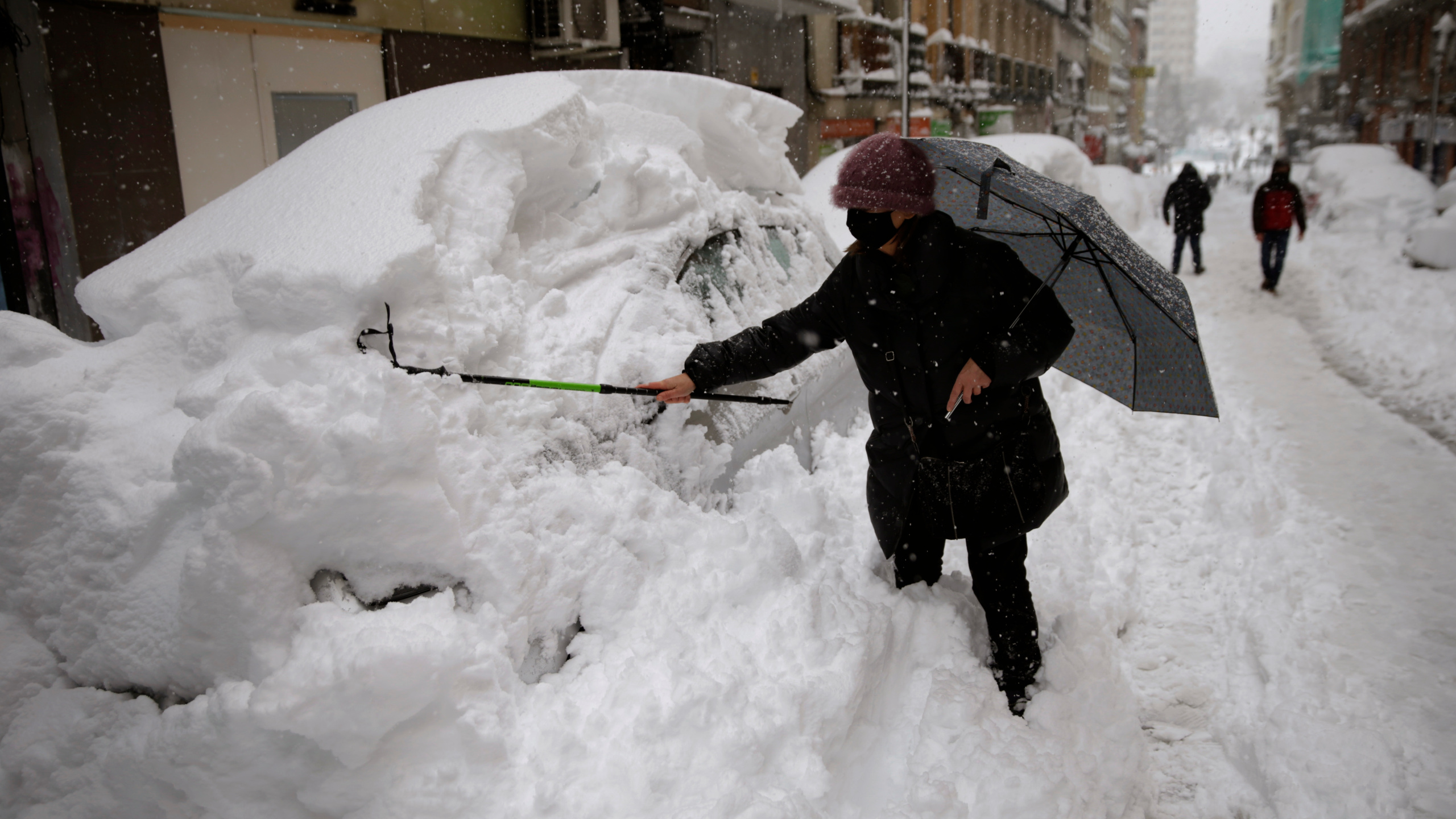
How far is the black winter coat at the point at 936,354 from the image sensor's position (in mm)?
2562

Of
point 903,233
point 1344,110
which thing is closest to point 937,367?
→ point 903,233

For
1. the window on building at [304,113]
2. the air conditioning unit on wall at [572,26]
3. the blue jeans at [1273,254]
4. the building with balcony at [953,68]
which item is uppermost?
the building with balcony at [953,68]

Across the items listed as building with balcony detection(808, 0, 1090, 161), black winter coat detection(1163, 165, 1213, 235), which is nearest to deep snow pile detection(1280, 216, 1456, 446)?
black winter coat detection(1163, 165, 1213, 235)

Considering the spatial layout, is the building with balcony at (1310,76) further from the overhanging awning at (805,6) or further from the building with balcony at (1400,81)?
the overhanging awning at (805,6)

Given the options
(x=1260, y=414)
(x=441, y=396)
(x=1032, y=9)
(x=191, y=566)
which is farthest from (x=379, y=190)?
(x=1032, y=9)

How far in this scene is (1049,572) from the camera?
3621 millimetres

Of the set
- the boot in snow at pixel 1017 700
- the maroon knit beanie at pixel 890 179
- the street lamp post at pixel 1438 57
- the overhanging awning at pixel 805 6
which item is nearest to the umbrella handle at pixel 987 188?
the maroon knit beanie at pixel 890 179

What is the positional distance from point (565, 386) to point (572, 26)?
10213 mm

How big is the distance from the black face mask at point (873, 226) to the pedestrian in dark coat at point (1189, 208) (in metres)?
11.0

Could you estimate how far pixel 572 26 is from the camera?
37.7 ft

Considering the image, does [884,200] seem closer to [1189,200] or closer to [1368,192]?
[1189,200]

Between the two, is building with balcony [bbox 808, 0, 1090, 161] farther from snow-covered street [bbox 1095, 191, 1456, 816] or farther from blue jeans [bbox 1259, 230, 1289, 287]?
snow-covered street [bbox 1095, 191, 1456, 816]

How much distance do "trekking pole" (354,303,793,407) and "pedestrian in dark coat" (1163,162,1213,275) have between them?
10.9 metres

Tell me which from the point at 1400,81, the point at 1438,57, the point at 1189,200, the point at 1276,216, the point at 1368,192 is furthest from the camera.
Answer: the point at 1400,81
